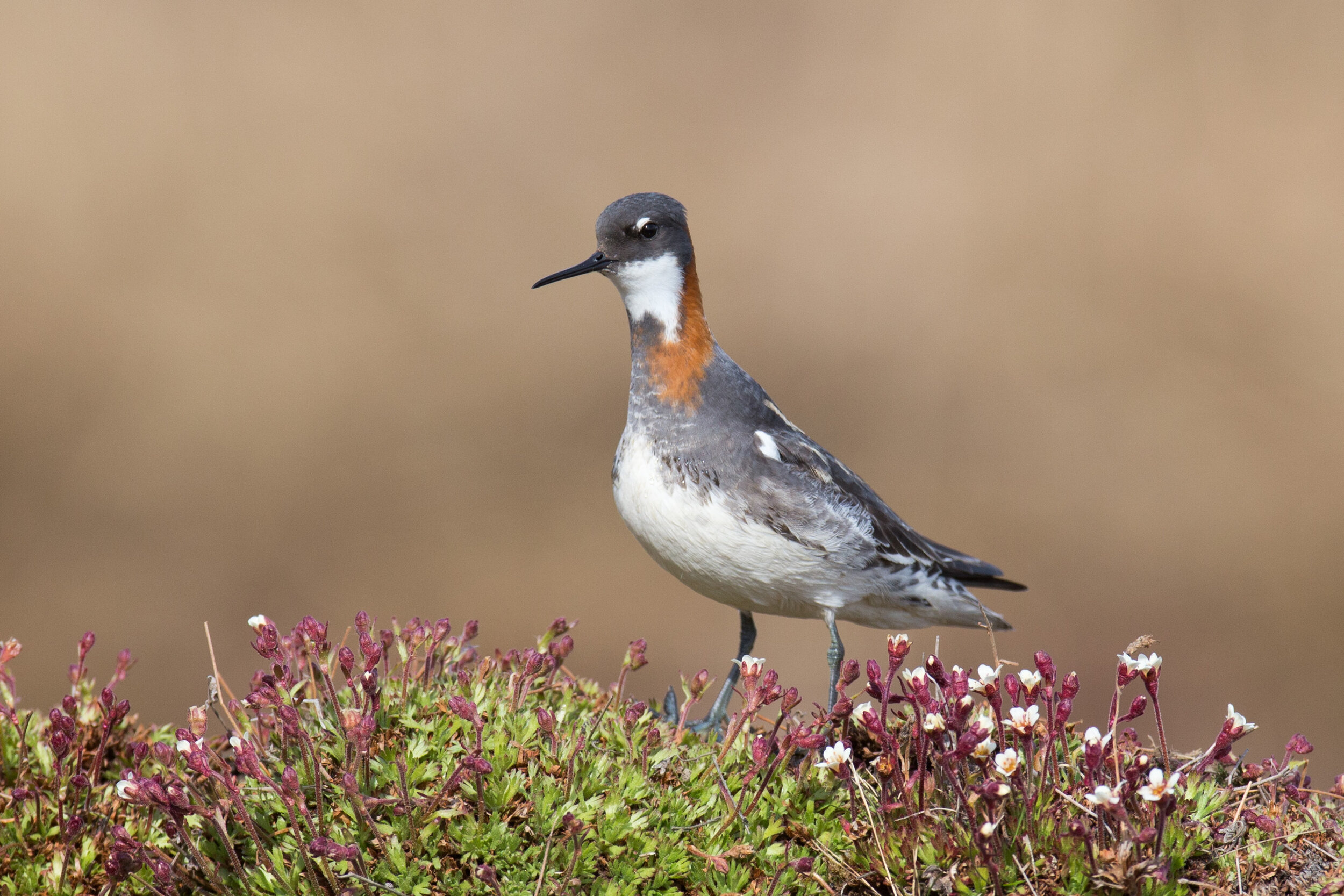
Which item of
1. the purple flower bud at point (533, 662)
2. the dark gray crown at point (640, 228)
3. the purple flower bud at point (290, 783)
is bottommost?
the purple flower bud at point (290, 783)

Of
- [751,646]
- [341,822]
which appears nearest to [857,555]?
[751,646]

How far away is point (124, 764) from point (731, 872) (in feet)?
9.99

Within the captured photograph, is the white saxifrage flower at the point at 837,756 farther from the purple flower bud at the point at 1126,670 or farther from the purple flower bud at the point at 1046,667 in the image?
the purple flower bud at the point at 1126,670

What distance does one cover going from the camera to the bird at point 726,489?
560 cm

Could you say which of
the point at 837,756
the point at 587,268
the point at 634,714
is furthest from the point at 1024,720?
the point at 587,268

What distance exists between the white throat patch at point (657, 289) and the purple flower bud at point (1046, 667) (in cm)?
274

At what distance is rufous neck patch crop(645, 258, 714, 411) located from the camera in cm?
590

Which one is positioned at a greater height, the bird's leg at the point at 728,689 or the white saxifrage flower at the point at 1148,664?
the white saxifrage flower at the point at 1148,664

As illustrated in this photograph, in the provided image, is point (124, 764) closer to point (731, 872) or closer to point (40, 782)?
point (40, 782)

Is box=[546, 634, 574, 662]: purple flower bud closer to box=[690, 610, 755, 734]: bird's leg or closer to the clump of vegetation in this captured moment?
the clump of vegetation

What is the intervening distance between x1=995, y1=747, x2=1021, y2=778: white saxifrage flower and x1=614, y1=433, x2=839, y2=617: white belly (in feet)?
6.29

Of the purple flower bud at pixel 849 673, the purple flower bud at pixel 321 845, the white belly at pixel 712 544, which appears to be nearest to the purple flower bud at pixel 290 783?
the purple flower bud at pixel 321 845

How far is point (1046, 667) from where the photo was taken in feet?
13.3

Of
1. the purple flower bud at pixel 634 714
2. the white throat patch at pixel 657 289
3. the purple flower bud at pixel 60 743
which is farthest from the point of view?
the white throat patch at pixel 657 289
